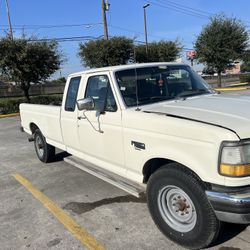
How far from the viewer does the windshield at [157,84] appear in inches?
186

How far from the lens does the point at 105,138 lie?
15.8 feet

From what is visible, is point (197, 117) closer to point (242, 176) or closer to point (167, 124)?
point (167, 124)

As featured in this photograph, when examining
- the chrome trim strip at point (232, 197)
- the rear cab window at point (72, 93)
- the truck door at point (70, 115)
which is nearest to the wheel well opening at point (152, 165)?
the chrome trim strip at point (232, 197)

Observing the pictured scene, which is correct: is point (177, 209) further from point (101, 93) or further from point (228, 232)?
point (101, 93)

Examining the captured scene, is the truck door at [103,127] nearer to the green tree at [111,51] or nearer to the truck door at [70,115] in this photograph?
the truck door at [70,115]

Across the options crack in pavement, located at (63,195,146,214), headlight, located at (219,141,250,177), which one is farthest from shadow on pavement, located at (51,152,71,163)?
headlight, located at (219,141,250,177)

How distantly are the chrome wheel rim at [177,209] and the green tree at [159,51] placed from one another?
3344cm

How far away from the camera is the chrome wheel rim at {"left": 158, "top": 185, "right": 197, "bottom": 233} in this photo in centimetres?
372

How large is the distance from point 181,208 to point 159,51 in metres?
34.4

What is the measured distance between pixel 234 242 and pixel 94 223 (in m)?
1.73

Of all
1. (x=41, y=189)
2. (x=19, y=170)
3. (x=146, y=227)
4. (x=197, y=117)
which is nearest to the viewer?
(x=197, y=117)

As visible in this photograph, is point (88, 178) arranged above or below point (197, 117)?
below

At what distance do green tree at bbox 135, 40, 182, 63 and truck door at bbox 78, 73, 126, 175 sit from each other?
3193 centimetres

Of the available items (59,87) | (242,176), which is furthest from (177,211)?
(59,87)
